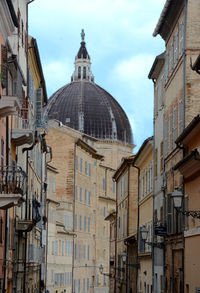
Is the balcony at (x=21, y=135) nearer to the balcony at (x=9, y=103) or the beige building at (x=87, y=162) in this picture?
the balcony at (x=9, y=103)

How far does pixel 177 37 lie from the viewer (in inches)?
1186

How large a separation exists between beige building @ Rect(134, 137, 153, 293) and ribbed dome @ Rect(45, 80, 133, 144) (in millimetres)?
72312

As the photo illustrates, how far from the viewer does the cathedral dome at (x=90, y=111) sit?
388ft

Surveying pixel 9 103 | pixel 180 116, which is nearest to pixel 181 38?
pixel 180 116

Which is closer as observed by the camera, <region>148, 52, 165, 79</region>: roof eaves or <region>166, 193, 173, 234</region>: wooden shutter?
<region>166, 193, 173, 234</region>: wooden shutter

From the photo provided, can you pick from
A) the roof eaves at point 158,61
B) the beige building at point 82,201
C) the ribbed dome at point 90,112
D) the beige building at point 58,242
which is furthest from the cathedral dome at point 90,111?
the roof eaves at point 158,61

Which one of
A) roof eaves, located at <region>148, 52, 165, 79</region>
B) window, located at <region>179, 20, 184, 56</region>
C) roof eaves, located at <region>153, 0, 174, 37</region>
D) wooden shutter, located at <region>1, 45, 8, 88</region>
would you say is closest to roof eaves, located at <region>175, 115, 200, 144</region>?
window, located at <region>179, 20, 184, 56</region>

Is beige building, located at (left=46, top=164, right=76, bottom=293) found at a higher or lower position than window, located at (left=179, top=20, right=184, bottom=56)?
lower

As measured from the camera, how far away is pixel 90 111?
121 metres

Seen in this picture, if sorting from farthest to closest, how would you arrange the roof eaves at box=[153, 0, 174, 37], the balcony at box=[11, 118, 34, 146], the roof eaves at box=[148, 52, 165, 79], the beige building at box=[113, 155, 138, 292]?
1. the beige building at box=[113, 155, 138, 292]
2. the roof eaves at box=[148, 52, 165, 79]
3. the roof eaves at box=[153, 0, 174, 37]
4. the balcony at box=[11, 118, 34, 146]

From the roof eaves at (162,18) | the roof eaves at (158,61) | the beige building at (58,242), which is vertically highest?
the roof eaves at (162,18)

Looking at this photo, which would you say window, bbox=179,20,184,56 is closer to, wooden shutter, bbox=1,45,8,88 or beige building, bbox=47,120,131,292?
wooden shutter, bbox=1,45,8,88

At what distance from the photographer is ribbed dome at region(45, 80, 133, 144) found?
118 meters

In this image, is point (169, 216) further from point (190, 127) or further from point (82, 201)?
point (82, 201)
